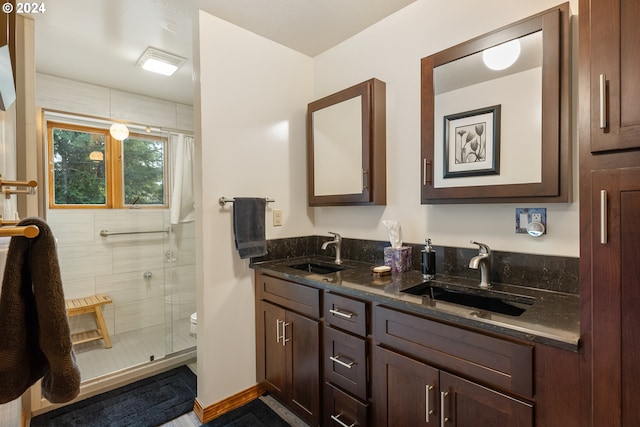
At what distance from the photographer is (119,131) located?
2.95 m

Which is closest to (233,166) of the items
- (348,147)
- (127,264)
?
(348,147)

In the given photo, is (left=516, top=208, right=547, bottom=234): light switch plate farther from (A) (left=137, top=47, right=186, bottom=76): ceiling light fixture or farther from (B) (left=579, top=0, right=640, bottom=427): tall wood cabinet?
(A) (left=137, top=47, right=186, bottom=76): ceiling light fixture

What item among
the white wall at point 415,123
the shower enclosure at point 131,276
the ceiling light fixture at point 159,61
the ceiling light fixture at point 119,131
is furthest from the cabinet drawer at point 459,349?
the ceiling light fixture at point 119,131

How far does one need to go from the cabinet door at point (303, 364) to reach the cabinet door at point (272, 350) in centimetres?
6

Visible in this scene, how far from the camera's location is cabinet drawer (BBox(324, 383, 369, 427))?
1.44 meters

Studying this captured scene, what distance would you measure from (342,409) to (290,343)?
46 cm

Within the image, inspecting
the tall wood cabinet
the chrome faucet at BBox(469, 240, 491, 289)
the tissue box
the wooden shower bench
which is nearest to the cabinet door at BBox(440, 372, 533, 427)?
the tall wood cabinet

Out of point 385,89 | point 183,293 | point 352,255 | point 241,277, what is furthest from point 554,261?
point 183,293

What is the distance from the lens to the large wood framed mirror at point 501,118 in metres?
1.26

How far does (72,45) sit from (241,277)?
2.03m

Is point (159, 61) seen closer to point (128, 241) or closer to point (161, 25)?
point (161, 25)

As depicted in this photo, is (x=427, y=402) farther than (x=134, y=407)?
No

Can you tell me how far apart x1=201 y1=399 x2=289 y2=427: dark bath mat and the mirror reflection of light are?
7.15 feet

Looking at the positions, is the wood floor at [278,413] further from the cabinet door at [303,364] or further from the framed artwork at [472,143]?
the framed artwork at [472,143]
